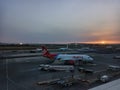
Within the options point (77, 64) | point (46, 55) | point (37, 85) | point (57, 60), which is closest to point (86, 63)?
point (77, 64)

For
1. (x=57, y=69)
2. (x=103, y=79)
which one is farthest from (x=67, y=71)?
(x=103, y=79)

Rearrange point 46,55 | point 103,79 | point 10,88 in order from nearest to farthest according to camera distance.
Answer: point 10,88
point 103,79
point 46,55

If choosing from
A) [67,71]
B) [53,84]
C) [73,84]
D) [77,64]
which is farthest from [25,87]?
[77,64]

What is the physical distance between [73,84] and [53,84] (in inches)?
80.7

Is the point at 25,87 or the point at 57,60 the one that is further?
the point at 57,60

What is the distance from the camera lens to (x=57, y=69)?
30141 millimetres

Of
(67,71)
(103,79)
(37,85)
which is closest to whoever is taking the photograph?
(37,85)

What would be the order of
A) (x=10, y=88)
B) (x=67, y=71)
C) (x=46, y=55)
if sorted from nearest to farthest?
(x=10, y=88)
(x=67, y=71)
(x=46, y=55)

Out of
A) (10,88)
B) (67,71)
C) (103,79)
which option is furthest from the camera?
(67,71)

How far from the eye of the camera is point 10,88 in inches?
723

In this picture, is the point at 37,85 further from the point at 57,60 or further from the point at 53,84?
the point at 57,60

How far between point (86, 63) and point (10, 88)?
2548 cm

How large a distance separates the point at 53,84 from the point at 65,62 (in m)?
20.8

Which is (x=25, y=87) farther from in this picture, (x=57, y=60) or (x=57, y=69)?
(x=57, y=60)
